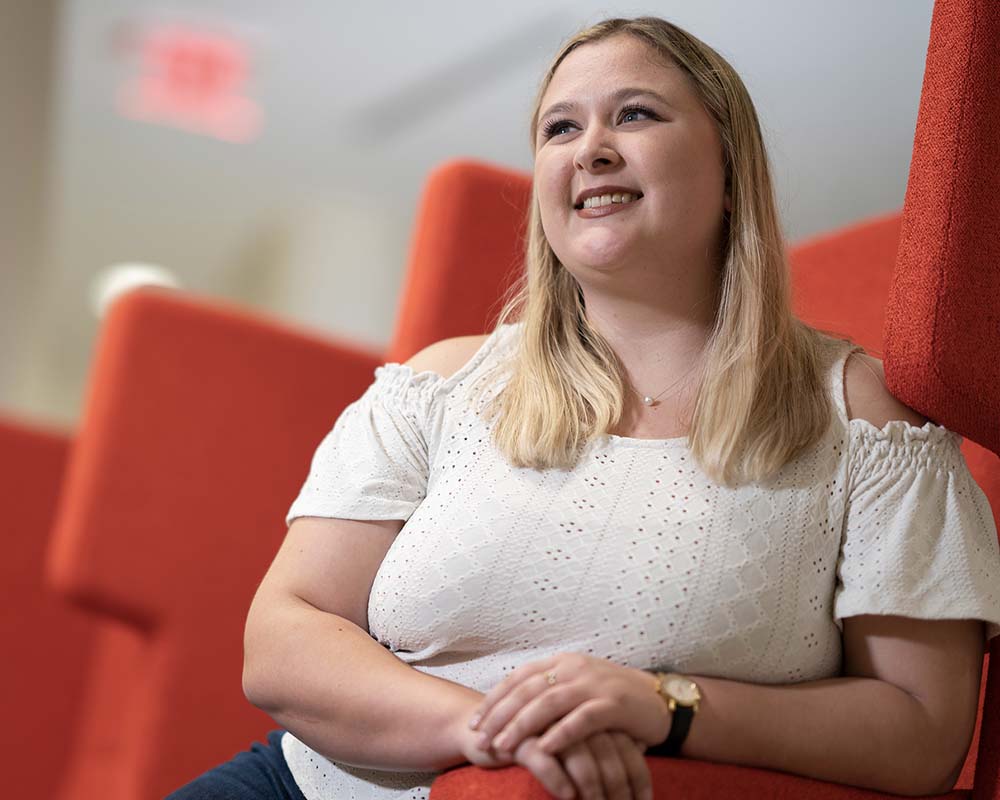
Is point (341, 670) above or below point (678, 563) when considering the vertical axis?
below

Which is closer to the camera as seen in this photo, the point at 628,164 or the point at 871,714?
the point at 871,714

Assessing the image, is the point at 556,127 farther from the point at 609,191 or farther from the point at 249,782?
the point at 249,782

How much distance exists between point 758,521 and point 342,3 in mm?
2936

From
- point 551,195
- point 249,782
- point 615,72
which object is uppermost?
point 615,72

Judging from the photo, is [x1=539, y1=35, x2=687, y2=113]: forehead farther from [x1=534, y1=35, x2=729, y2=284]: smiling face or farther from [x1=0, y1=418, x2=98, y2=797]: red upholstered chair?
[x1=0, y1=418, x2=98, y2=797]: red upholstered chair

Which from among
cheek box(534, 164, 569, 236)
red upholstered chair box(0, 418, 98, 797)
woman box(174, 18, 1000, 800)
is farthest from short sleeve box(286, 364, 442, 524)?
red upholstered chair box(0, 418, 98, 797)

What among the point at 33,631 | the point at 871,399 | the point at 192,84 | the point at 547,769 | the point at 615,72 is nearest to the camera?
the point at 547,769

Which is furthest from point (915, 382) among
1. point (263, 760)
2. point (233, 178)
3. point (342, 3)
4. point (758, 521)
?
point (233, 178)

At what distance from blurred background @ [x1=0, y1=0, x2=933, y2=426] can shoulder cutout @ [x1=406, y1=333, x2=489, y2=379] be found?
1559 millimetres

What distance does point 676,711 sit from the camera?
814 millimetres

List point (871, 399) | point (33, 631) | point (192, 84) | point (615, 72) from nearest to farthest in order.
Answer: point (871, 399) < point (615, 72) < point (33, 631) < point (192, 84)

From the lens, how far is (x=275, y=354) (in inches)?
66.4

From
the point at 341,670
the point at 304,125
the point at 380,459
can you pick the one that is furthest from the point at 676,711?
the point at 304,125

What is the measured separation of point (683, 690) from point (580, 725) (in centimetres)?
10
